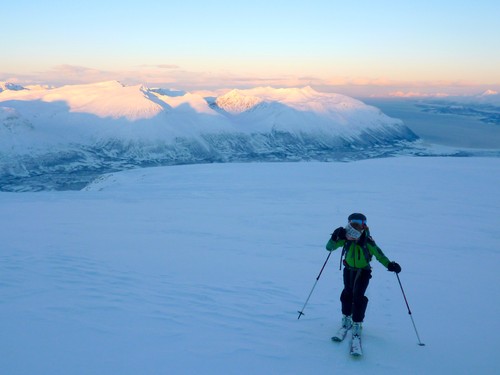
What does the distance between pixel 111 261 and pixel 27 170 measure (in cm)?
21040

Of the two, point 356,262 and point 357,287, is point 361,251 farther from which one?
point 357,287

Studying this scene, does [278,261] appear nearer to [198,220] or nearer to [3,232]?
[198,220]

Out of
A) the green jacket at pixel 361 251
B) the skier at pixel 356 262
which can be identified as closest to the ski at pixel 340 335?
the skier at pixel 356 262

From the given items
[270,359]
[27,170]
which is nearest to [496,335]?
[270,359]

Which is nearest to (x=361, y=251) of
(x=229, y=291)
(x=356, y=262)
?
(x=356, y=262)

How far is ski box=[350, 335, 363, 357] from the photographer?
6676 mm

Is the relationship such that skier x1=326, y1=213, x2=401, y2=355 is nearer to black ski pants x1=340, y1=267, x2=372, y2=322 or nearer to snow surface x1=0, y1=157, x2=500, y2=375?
black ski pants x1=340, y1=267, x2=372, y2=322

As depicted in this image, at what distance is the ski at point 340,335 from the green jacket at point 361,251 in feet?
3.94

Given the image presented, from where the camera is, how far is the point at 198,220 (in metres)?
19.6

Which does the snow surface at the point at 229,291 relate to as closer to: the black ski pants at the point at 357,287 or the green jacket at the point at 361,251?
the black ski pants at the point at 357,287

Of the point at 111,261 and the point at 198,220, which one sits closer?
the point at 111,261

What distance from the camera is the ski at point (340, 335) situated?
719cm

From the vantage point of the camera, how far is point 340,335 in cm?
725

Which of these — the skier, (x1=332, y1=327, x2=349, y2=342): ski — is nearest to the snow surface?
(x1=332, y1=327, x2=349, y2=342): ski
